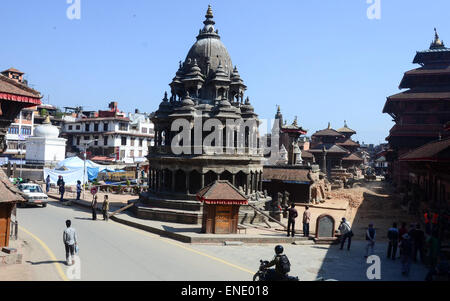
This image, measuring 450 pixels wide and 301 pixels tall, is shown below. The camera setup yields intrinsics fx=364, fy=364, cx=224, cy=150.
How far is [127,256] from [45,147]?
152 ft

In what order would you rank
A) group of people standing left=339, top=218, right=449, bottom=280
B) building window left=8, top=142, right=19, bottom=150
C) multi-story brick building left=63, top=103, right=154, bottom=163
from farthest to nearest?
multi-story brick building left=63, top=103, right=154, bottom=163 → building window left=8, top=142, right=19, bottom=150 → group of people standing left=339, top=218, right=449, bottom=280

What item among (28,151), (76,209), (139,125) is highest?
(139,125)

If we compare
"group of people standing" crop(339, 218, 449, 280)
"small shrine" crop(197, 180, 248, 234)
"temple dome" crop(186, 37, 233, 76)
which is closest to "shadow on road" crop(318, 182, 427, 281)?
"group of people standing" crop(339, 218, 449, 280)

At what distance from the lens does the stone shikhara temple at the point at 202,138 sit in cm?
2445

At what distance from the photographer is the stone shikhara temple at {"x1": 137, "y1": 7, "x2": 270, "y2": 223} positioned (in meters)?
24.5

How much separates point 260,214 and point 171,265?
10999 mm

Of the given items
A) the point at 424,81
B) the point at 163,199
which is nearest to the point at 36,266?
the point at 163,199

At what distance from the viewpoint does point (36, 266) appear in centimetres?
1273

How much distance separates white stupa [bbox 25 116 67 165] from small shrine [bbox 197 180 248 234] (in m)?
42.9

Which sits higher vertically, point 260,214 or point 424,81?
point 424,81

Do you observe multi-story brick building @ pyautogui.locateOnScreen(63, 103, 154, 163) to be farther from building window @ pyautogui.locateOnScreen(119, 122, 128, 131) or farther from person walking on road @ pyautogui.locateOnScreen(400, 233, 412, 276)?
person walking on road @ pyautogui.locateOnScreen(400, 233, 412, 276)
